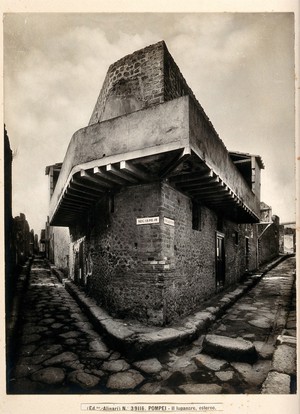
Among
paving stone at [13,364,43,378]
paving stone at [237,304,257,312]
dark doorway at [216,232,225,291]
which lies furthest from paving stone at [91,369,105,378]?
dark doorway at [216,232,225,291]

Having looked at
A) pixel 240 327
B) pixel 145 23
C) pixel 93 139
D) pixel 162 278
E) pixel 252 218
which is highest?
pixel 145 23

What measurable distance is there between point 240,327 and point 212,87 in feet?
17.1

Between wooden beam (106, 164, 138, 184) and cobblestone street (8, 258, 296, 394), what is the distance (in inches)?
125

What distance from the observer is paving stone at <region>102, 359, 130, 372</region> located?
12.6 feet

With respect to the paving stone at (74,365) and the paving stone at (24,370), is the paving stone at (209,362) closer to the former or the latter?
the paving stone at (74,365)

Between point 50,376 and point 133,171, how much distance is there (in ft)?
11.2

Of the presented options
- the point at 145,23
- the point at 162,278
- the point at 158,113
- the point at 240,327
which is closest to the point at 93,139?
the point at 158,113

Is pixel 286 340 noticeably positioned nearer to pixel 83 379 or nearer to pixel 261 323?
pixel 261 323

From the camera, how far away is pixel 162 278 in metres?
5.16

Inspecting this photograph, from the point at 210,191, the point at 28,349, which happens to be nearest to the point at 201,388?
the point at 28,349

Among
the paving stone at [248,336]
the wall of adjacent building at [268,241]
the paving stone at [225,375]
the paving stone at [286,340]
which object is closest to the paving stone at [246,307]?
the paving stone at [248,336]

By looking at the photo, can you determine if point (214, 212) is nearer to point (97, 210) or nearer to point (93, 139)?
point (97, 210)

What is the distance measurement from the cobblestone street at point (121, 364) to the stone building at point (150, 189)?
1.02 m

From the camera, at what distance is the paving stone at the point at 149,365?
150 inches
